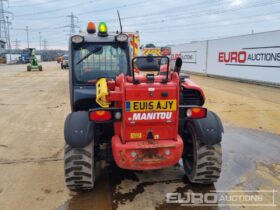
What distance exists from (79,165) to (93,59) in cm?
202

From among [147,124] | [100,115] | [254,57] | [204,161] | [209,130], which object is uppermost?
[254,57]

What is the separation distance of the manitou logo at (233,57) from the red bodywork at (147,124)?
13337 mm

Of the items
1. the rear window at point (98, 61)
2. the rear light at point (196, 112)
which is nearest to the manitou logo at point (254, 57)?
the rear window at point (98, 61)

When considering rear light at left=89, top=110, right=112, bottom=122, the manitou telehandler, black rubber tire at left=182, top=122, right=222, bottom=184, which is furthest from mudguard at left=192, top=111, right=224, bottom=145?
Answer: rear light at left=89, top=110, right=112, bottom=122

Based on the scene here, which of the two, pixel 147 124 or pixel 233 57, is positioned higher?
pixel 233 57

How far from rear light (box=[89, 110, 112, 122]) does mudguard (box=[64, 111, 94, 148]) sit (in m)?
0.23

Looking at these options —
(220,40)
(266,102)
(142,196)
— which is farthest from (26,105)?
(220,40)

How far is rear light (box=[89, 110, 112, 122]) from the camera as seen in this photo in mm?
3191

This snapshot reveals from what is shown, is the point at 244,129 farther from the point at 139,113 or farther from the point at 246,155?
the point at 139,113

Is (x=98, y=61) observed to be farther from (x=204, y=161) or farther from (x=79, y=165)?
(x=204, y=161)

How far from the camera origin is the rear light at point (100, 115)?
319 cm

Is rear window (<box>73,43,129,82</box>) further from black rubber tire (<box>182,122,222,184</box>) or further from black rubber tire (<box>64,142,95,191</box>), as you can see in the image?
black rubber tire (<box>182,122,222,184</box>)

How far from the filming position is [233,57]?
16.4m

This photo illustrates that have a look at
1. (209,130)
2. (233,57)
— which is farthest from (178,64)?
(233,57)
